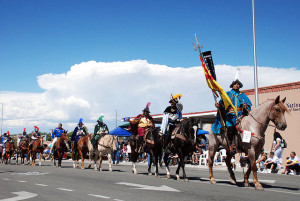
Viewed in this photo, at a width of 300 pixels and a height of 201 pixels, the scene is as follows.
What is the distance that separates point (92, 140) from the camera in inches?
818

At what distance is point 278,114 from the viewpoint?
1038cm

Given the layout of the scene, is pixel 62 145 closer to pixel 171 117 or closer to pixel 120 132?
pixel 120 132

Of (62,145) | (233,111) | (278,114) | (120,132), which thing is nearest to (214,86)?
(233,111)

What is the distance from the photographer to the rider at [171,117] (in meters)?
14.3

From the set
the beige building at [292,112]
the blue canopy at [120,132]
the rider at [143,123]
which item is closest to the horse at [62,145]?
the blue canopy at [120,132]

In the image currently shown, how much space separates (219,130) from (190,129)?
57.6 inches

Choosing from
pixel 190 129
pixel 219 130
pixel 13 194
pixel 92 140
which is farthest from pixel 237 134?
pixel 92 140

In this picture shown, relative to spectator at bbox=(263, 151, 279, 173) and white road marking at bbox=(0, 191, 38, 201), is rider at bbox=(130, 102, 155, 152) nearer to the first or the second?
white road marking at bbox=(0, 191, 38, 201)

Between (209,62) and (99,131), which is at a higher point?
(209,62)

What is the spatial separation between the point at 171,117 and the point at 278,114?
16.1 ft

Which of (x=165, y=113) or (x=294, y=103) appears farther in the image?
(x=294, y=103)

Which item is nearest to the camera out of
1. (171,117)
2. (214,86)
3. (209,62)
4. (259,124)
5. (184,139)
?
(259,124)

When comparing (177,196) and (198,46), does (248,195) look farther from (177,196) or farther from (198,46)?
(198,46)

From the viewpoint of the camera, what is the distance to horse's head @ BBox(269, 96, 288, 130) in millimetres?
10266
